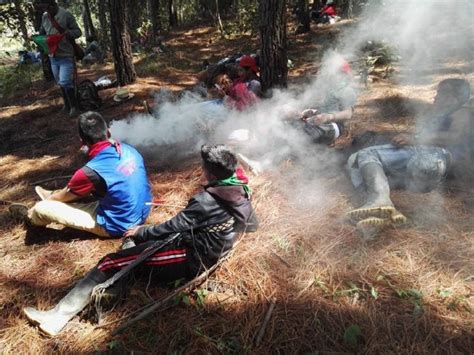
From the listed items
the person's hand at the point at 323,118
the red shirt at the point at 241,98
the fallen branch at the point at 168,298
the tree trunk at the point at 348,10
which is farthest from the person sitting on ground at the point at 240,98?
the tree trunk at the point at 348,10

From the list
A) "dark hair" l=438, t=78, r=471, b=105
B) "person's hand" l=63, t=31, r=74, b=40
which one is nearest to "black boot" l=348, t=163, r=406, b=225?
"dark hair" l=438, t=78, r=471, b=105

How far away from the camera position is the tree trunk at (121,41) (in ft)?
22.7

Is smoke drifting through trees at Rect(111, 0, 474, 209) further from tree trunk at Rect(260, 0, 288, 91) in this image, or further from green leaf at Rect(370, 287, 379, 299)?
green leaf at Rect(370, 287, 379, 299)

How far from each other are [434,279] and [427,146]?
64.3 inches

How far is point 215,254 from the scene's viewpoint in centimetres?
268

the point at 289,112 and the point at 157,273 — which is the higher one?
the point at 289,112

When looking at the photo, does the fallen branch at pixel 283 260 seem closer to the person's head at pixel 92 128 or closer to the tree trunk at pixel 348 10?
the person's head at pixel 92 128

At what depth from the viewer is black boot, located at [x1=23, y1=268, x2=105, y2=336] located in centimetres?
240

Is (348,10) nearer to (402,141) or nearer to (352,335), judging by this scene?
(402,141)

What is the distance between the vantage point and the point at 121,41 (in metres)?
7.07

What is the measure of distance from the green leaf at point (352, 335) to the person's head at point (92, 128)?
8.35 ft

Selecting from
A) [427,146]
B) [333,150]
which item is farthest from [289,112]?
[427,146]

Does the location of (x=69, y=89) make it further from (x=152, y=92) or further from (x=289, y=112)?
(x=289, y=112)

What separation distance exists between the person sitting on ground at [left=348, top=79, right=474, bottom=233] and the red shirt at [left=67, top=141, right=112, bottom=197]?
7.48 ft
